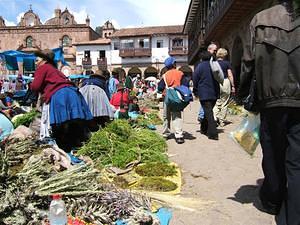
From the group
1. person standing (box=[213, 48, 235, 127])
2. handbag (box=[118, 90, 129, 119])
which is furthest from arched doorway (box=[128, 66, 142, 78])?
handbag (box=[118, 90, 129, 119])

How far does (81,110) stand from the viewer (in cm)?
525

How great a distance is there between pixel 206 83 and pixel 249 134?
11.2 feet

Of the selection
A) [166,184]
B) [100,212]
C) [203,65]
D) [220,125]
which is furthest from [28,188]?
[220,125]

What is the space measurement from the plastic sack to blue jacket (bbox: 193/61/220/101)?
3253mm

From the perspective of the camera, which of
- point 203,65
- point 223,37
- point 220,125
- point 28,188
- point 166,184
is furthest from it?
point 223,37

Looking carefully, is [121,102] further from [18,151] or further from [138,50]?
[138,50]

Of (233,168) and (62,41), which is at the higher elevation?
(62,41)

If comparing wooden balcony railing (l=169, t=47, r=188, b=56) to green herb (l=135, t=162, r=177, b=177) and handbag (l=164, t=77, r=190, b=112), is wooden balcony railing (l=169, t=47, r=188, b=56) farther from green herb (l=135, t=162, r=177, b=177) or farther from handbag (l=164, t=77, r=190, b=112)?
green herb (l=135, t=162, r=177, b=177)

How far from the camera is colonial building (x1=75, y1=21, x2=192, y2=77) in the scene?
182ft

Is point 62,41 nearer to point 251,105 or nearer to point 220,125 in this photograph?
point 220,125

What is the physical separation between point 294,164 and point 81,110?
3.09m

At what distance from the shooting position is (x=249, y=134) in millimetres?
3803

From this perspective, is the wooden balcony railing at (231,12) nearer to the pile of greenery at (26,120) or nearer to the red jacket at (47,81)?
the pile of greenery at (26,120)

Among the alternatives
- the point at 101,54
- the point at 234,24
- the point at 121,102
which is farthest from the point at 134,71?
the point at 121,102
